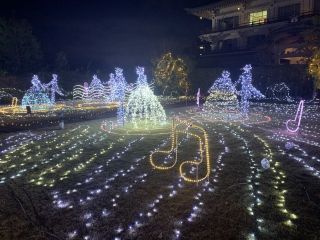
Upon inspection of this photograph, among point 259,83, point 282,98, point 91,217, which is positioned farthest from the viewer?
point 259,83

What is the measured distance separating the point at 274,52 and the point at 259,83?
3.55 meters

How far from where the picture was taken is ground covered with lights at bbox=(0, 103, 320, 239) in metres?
4.62

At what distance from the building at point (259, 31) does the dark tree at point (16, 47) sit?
1888 cm

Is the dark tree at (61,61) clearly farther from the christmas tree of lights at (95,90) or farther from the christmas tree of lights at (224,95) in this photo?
the christmas tree of lights at (224,95)

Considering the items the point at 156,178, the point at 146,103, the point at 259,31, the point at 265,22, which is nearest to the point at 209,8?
the point at 259,31

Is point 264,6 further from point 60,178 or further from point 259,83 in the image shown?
point 60,178

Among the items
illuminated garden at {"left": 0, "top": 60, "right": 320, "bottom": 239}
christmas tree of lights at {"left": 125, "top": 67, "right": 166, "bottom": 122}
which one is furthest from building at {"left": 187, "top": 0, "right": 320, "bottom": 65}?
illuminated garden at {"left": 0, "top": 60, "right": 320, "bottom": 239}

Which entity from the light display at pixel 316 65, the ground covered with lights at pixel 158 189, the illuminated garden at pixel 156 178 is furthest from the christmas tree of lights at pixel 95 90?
the ground covered with lights at pixel 158 189

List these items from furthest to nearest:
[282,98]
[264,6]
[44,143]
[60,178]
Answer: [264,6], [282,98], [44,143], [60,178]

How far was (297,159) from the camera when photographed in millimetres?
8117

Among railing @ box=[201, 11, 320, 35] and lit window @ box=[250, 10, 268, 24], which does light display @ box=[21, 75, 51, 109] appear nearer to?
railing @ box=[201, 11, 320, 35]

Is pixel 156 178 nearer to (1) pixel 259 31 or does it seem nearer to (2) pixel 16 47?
(1) pixel 259 31

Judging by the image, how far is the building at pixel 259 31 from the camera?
2783 cm

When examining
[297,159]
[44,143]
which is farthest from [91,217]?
[44,143]
